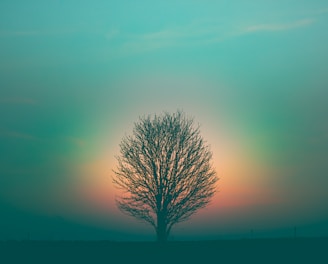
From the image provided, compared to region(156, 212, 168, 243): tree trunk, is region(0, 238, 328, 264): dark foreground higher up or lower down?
lower down

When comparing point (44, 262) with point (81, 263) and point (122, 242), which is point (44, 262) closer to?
point (81, 263)

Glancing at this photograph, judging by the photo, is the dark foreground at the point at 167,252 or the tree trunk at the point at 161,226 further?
the tree trunk at the point at 161,226

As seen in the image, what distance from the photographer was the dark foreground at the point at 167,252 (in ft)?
119

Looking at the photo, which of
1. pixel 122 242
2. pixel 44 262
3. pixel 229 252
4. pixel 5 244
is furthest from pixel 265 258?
pixel 5 244

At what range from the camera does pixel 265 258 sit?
3681cm

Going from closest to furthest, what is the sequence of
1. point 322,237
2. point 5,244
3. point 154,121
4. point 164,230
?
point 5,244 → point 322,237 → point 164,230 → point 154,121

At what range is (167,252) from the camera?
36969 millimetres

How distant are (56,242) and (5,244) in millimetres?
3245

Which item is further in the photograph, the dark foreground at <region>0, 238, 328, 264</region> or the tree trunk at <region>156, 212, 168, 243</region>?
the tree trunk at <region>156, 212, 168, 243</region>

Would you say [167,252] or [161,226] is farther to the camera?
[161,226]

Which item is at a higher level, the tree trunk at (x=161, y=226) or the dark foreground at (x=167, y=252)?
the tree trunk at (x=161, y=226)

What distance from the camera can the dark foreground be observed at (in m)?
36.3

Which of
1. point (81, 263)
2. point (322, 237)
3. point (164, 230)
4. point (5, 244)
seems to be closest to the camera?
point (81, 263)

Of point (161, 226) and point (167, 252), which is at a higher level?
point (161, 226)
